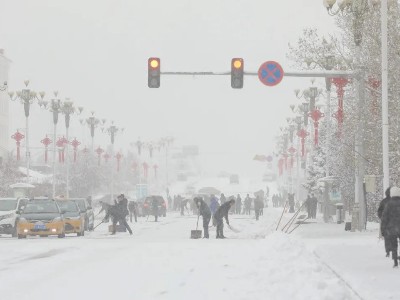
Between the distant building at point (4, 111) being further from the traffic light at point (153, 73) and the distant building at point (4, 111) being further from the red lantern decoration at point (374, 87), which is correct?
the traffic light at point (153, 73)

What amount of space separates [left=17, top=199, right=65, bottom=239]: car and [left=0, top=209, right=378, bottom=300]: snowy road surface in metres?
7.43

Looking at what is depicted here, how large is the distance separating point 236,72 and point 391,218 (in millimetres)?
10598

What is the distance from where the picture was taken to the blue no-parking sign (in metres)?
25.1

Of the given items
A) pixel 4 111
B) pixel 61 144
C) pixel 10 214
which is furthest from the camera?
pixel 4 111

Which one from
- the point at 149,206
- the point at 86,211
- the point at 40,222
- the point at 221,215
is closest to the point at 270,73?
the point at 221,215

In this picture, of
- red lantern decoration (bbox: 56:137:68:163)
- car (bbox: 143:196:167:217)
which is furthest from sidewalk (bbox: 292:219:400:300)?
red lantern decoration (bbox: 56:137:68:163)

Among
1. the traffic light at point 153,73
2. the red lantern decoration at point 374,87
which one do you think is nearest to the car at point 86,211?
the traffic light at point 153,73

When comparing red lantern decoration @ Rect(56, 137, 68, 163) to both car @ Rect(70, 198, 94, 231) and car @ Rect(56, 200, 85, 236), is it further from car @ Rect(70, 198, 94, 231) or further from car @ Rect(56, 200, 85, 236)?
car @ Rect(56, 200, 85, 236)

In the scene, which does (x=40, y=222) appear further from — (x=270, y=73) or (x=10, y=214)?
(x=270, y=73)

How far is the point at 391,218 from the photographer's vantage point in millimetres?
15727

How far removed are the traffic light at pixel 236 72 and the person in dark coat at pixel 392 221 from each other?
10.1 meters

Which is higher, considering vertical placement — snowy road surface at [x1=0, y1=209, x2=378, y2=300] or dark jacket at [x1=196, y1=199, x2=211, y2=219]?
dark jacket at [x1=196, y1=199, x2=211, y2=219]

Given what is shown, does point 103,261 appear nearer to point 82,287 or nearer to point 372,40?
point 82,287

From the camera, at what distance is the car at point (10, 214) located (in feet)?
104
